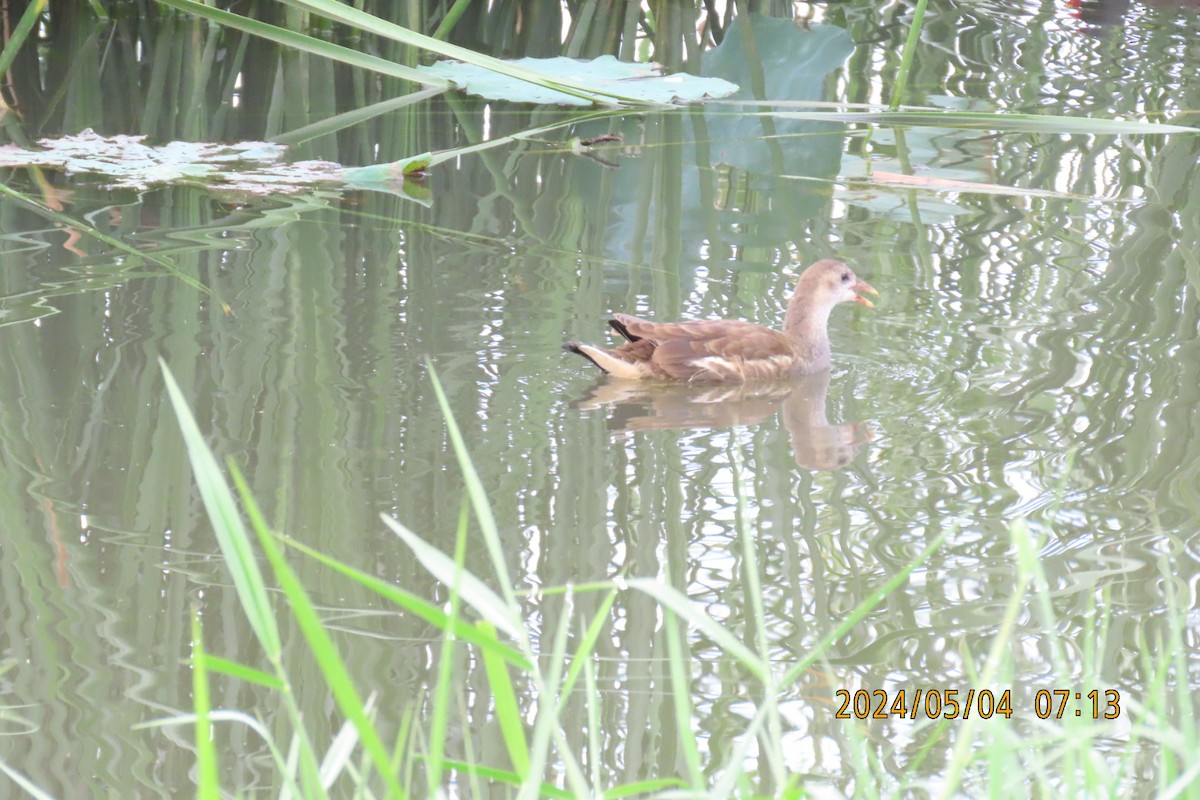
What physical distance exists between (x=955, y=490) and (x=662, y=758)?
55.1 inches

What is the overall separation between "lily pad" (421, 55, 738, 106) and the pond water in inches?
10.2

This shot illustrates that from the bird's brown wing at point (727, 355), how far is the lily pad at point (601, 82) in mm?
2602

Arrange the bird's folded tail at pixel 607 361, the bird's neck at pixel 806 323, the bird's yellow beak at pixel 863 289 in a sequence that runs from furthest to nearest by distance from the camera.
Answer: the bird's yellow beak at pixel 863 289, the bird's neck at pixel 806 323, the bird's folded tail at pixel 607 361

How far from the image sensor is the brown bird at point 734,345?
4594mm

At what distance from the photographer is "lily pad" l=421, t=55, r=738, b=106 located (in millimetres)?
7277

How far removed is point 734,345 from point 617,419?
554 millimetres

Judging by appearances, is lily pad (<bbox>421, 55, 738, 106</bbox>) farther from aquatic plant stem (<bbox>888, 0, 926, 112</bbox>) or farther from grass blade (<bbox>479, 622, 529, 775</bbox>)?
grass blade (<bbox>479, 622, 529, 775</bbox>)

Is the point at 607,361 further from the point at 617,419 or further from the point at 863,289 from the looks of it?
the point at 863,289

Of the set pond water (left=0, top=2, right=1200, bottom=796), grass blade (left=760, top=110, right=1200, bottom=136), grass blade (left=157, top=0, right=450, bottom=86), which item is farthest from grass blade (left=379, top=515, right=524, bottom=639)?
grass blade (left=760, top=110, right=1200, bottom=136)

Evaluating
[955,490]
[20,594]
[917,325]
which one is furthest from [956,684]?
[917,325]

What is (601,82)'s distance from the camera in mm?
7371

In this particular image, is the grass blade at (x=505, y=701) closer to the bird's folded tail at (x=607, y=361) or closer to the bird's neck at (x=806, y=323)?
the bird's folded tail at (x=607, y=361)
